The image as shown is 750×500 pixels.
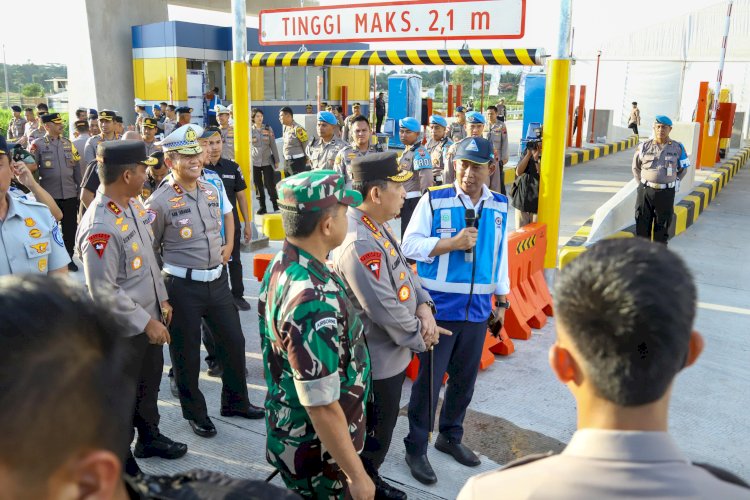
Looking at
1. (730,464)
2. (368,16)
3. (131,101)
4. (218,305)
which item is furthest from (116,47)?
(730,464)

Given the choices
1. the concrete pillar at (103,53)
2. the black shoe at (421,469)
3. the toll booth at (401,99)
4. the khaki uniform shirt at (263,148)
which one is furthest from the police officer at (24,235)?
the concrete pillar at (103,53)

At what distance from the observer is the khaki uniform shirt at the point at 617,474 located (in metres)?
1.02

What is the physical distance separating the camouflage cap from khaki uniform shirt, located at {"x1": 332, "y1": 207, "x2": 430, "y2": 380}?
49cm

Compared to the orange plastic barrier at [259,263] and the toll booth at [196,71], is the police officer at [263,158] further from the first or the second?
the toll booth at [196,71]

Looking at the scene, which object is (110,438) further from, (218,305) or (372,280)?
(218,305)

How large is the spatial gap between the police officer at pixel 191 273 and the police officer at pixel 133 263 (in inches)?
8.6

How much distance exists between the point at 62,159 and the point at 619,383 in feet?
25.3

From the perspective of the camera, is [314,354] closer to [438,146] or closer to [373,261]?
[373,261]

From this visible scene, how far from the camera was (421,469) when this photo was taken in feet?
11.3

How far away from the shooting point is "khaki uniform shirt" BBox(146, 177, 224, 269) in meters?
3.84

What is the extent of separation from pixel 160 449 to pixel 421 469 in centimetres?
149

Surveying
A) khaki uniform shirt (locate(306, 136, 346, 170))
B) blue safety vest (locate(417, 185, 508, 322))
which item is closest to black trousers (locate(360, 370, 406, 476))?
blue safety vest (locate(417, 185, 508, 322))

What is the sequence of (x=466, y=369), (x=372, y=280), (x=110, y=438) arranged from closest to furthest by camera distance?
1. (x=110, y=438)
2. (x=372, y=280)
3. (x=466, y=369)

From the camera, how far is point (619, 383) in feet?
3.56
